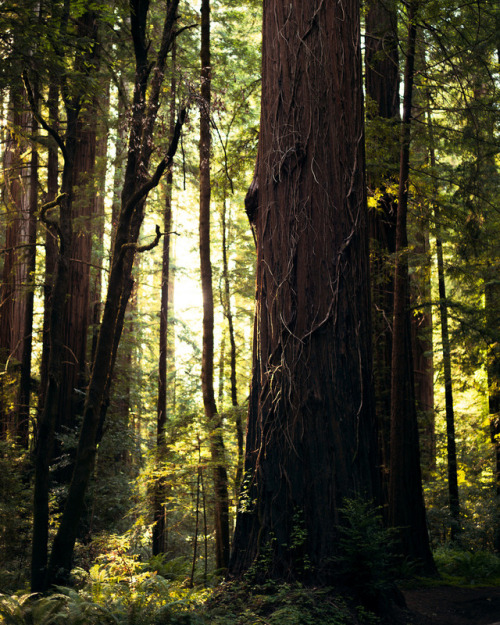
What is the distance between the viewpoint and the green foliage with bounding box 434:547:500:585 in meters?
7.63

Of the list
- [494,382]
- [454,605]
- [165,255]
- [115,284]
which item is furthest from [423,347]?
[115,284]

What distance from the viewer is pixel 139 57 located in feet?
21.8

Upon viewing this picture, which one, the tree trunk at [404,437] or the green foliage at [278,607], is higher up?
the tree trunk at [404,437]

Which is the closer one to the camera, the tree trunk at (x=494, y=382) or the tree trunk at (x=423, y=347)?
the tree trunk at (x=423, y=347)

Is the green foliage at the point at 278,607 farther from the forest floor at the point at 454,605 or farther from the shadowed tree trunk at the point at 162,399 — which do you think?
the shadowed tree trunk at the point at 162,399

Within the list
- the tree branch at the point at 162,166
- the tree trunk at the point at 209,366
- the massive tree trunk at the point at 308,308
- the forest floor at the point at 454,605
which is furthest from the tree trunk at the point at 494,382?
the tree branch at the point at 162,166

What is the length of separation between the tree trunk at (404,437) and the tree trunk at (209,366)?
2.53 m

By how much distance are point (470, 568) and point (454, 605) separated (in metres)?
2.67

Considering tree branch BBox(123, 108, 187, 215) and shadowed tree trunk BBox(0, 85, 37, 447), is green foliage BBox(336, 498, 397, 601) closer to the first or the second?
tree branch BBox(123, 108, 187, 215)

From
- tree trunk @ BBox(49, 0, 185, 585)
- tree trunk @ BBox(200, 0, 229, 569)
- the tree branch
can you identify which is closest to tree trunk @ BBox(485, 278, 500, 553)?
tree trunk @ BBox(200, 0, 229, 569)

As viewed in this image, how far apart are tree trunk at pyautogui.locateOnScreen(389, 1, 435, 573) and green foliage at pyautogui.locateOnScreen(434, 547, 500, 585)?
22.0 inches

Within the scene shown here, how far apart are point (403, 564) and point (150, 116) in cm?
657

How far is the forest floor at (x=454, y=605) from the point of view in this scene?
5266 millimetres

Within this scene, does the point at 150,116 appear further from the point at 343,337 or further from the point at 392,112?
the point at 392,112
